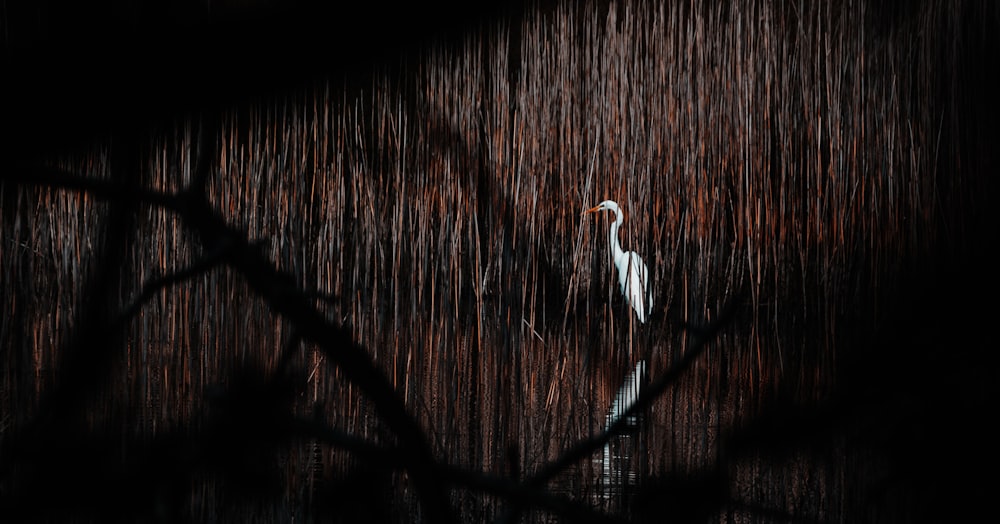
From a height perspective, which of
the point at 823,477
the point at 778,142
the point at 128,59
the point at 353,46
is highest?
the point at 353,46

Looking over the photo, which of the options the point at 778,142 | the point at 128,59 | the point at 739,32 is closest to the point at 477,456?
the point at 778,142

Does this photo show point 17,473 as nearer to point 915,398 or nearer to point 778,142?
point 915,398

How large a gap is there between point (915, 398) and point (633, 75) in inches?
67.7

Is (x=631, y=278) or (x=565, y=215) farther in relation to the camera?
(x=565, y=215)

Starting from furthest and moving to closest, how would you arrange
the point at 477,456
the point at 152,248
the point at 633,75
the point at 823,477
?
the point at 633,75
the point at 152,248
the point at 477,456
the point at 823,477

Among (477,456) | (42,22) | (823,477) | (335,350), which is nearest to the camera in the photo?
(335,350)

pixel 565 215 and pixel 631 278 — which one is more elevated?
pixel 565 215

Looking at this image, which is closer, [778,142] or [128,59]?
[128,59]

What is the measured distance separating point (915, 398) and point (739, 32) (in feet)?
5.66

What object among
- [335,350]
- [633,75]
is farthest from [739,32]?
[335,350]

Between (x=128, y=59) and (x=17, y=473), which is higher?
(x=128, y=59)

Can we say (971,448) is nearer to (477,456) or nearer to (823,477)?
Answer: (823,477)

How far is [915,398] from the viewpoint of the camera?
13.0 inches

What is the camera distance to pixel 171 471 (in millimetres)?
262
